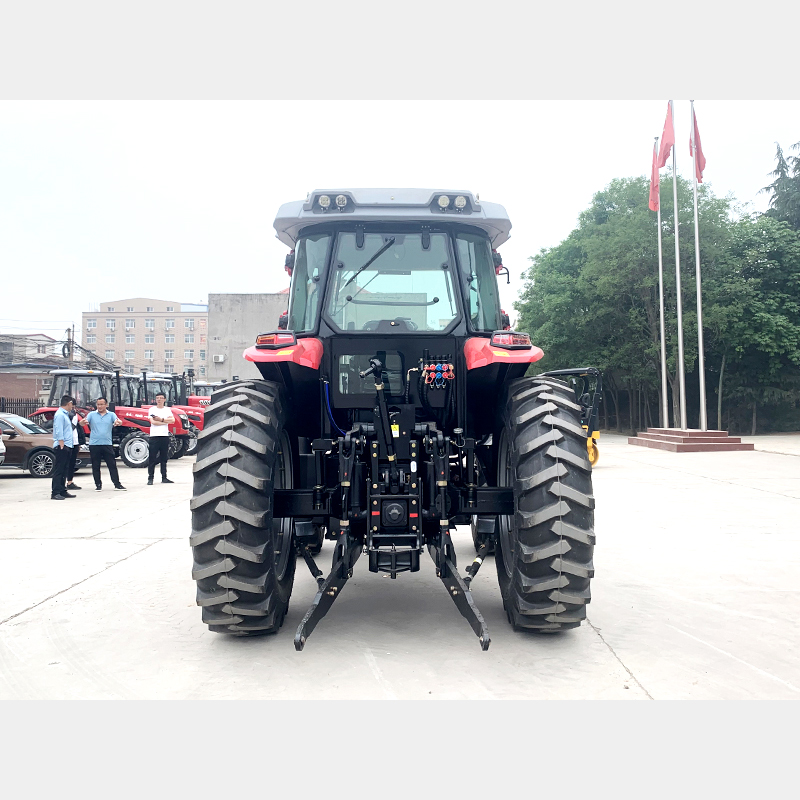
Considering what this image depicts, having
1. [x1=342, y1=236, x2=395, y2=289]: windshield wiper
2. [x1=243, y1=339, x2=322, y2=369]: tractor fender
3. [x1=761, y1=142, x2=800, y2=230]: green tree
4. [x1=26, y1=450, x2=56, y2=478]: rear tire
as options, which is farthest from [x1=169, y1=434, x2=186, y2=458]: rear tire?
[x1=761, y1=142, x2=800, y2=230]: green tree

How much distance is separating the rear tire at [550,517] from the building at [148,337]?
4160 inches

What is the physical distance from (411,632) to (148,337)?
4366 inches

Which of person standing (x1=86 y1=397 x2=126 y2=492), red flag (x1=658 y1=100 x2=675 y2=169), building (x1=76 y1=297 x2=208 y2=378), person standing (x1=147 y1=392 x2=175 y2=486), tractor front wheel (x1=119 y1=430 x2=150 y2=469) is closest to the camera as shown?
person standing (x1=86 y1=397 x2=126 y2=492)

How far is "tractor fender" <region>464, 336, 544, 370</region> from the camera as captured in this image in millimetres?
4160

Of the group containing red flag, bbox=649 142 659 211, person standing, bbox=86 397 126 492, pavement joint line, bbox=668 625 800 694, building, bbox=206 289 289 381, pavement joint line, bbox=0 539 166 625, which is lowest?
pavement joint line, bbox=668 625 800 694

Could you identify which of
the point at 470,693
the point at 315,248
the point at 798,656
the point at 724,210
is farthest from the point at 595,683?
the point at 724,210

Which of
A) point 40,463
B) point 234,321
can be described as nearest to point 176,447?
point 40,463

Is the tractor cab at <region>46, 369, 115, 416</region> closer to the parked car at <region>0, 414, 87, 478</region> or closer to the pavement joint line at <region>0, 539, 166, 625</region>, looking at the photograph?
the parked car at <region>0, 414, 87, 478</region>

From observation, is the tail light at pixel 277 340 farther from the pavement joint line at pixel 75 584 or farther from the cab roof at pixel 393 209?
the pavement joint line at pixel 75 584

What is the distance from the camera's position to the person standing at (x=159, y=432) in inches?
517

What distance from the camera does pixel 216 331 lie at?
33.5 metres

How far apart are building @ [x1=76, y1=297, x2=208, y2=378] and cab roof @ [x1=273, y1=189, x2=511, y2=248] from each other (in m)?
105

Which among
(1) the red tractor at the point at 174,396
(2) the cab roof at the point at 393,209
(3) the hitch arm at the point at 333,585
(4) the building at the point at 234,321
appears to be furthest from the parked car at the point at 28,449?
(4) the building at the point at 234,321

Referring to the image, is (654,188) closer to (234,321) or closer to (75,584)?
(234,321)
